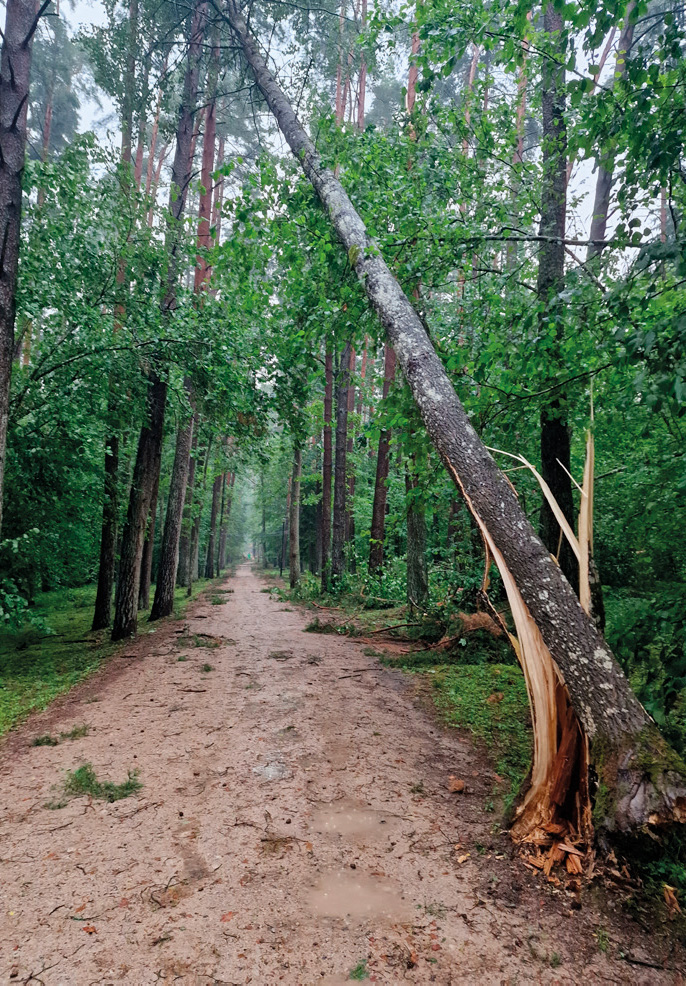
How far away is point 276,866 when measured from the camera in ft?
9.52

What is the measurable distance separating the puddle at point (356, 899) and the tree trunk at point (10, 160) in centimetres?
497

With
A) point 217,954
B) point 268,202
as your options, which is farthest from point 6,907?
point 268,202

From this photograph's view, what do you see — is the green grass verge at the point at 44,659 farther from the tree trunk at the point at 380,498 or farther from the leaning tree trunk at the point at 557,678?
the tree trunk at the point at 380,498

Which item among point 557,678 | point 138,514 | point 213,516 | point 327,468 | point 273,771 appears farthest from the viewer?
point 213,516

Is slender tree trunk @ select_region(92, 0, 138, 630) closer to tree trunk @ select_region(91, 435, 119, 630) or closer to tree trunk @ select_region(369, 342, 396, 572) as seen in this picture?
tree trunk @ select_region(91, 435, 119, 630)

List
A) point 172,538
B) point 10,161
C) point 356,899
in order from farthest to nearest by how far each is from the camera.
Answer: point 172,538
point 10,161
point 356,899

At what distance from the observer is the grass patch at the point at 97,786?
3666 mm

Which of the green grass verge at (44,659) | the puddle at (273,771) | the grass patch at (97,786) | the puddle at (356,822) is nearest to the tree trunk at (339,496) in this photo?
the green grass verge at (44,659)

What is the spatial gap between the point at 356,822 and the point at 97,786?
2013 millimetres

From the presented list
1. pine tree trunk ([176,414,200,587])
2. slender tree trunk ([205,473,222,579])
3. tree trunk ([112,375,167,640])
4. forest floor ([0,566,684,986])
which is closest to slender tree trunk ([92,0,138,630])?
tree trunk ([112,375,167,640])

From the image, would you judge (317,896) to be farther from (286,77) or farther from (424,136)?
(286,77)

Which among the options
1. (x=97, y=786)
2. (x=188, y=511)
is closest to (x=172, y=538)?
(x=188, y=511)

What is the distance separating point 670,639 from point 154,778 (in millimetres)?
4125

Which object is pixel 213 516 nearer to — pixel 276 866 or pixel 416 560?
pixel 416 560
